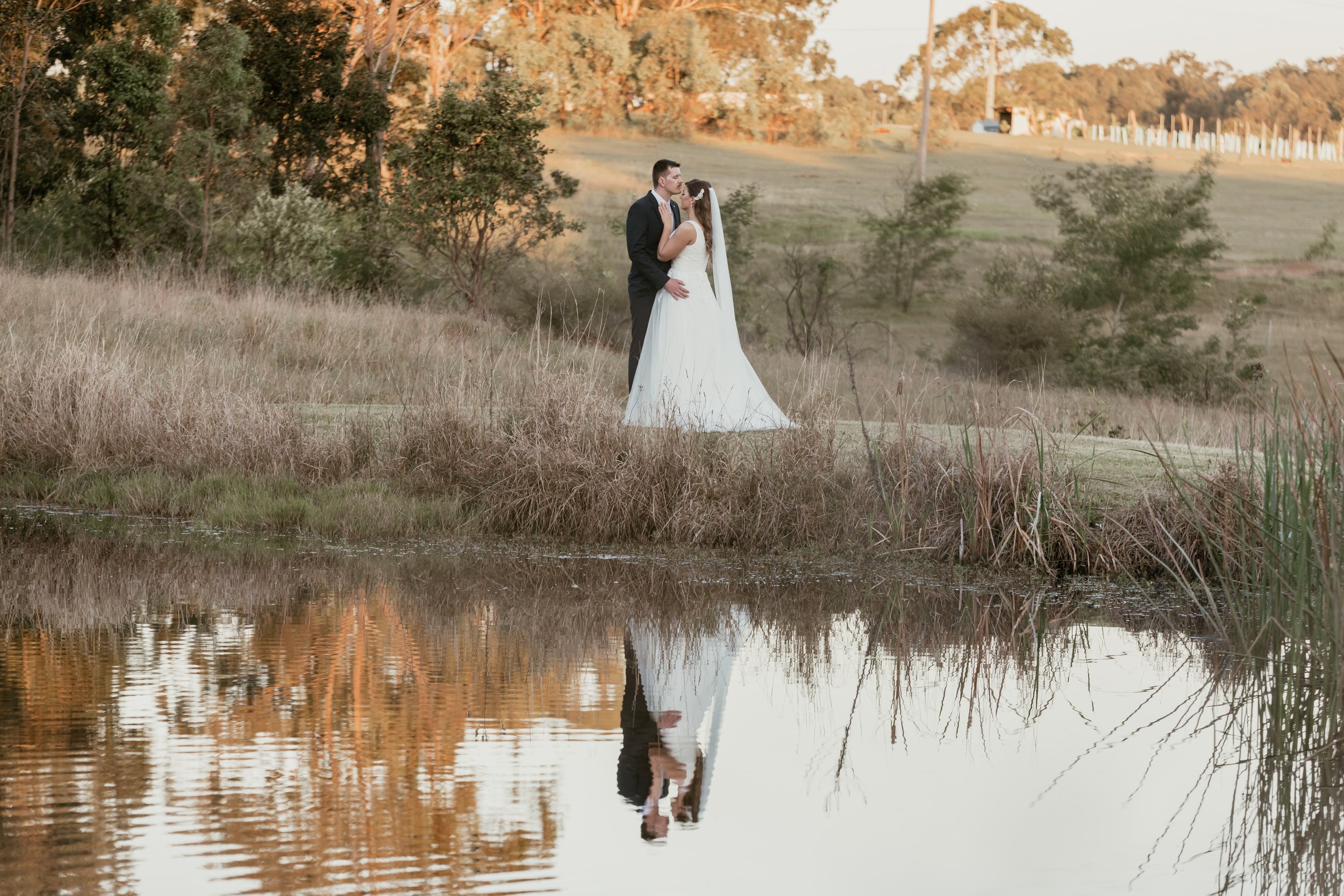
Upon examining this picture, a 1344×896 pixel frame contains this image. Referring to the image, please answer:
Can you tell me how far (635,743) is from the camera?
5.39 metres

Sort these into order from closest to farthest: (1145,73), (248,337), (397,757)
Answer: (397,757)
(248,337)
(1145,73)

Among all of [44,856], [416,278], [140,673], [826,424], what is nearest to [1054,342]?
[416,278]

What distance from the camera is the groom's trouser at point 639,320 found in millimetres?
11719

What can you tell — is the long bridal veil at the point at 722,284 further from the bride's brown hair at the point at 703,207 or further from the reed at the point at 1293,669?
the reed at the point at 1293,669

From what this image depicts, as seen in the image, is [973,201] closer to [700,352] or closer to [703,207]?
[703,207]

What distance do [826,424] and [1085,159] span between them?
64696 millimetres

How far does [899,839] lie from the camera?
4.48 m

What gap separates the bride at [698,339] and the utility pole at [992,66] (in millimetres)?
77379

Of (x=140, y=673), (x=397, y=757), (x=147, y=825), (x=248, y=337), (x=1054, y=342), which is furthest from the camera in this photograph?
(x=1054, y=342)

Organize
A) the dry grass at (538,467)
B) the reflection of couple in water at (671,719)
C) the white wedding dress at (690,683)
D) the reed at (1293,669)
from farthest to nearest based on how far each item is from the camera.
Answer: the dry grass at (538,467) < the white wedding dress at (690,683) < the reflection of couple in water at (671,719) < the reed at (1293,669)

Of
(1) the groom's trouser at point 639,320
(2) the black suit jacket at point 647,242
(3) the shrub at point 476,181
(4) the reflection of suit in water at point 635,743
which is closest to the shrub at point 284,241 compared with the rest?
(3) the shrub at point 476,181

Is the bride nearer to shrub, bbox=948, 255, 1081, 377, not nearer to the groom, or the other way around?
the groom

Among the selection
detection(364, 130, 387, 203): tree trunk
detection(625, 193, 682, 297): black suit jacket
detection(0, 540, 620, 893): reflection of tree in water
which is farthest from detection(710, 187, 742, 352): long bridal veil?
detection(364, 130, 387, 203): tree trunk

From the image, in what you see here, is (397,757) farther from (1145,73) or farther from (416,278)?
(1145,73)
